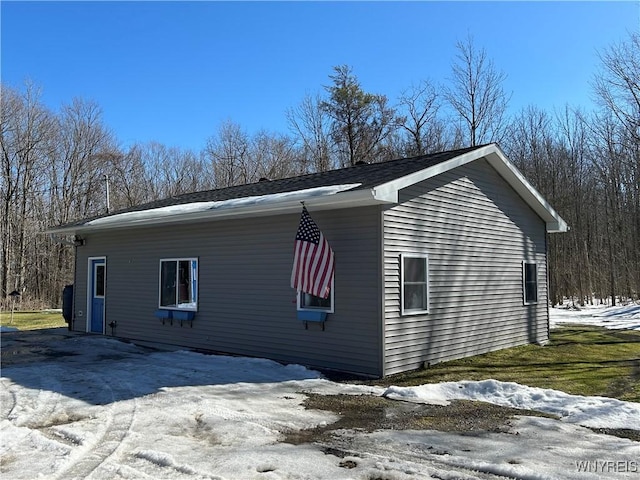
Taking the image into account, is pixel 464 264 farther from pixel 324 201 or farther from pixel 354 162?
pixel 354 162

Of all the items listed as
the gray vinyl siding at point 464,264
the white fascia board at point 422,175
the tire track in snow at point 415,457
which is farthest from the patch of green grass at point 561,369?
the tire track in snow at point 415,457

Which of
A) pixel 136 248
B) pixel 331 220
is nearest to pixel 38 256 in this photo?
pixel 136 248

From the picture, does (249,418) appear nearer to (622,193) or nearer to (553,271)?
(553,271)

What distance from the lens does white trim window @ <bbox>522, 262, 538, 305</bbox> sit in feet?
37.1

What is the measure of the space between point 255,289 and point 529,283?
646 centimetres

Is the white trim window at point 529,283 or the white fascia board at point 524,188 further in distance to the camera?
the white trim window at point 529,283

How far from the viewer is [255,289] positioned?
29.7 ft

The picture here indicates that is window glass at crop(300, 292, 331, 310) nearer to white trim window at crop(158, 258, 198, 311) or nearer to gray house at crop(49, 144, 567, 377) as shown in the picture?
gray house at crop(49, 144, 567, 377)

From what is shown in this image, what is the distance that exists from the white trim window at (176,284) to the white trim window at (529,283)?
726 centimetres

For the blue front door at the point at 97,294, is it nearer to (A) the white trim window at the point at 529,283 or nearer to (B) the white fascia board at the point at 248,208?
(B) the white fascia board at the point at 248,208

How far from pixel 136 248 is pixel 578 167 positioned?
2332cm

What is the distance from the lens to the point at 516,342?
1097cm

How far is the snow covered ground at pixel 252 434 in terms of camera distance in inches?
149

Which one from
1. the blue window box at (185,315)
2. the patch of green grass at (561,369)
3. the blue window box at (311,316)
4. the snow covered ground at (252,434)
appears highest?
the blue window box at (311,316)
